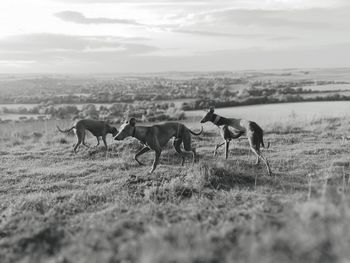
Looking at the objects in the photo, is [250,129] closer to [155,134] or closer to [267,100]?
[155,134]

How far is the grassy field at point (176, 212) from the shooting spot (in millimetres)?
3492

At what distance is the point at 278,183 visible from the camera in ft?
25.5

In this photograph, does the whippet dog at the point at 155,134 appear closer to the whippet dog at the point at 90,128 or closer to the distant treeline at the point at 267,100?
the whippet dog at the point at 90,128

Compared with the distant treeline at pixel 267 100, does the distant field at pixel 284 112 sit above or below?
below

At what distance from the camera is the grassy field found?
349 cm

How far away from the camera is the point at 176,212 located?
203 inches

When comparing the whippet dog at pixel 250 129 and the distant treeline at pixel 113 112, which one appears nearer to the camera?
the whippet dog at pixel 250 129

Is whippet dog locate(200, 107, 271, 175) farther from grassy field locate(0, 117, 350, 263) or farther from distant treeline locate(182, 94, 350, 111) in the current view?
distant treeline locate(182, 94, 350, 111)

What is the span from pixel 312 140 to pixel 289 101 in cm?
2041

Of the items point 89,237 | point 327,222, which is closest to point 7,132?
point 89,237

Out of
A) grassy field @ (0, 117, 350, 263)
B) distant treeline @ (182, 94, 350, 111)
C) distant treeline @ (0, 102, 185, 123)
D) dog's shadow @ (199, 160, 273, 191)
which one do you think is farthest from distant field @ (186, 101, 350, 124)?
dog's shadow @ (199, 160, 273, 191)

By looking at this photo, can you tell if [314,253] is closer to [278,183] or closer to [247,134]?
[278,183]

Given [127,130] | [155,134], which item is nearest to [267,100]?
[155,134]

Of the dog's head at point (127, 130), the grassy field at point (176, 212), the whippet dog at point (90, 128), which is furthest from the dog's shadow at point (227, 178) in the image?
the whippet dog at point (90, 128)
